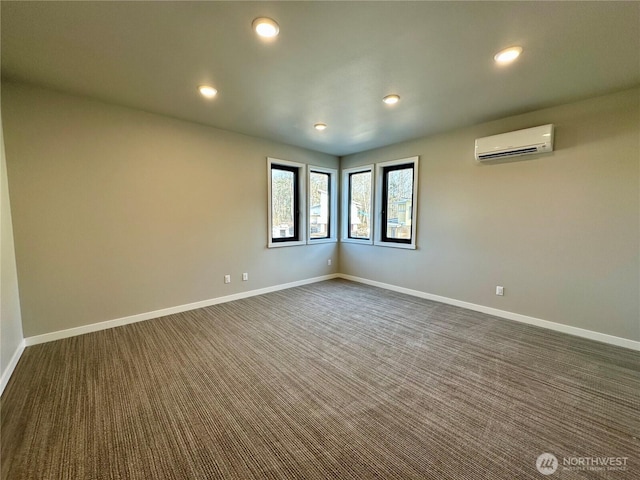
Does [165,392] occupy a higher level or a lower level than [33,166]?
lower

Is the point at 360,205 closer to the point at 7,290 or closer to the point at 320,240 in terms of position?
the point at 320,240

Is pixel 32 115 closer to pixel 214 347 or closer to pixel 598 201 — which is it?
pixel 214 347

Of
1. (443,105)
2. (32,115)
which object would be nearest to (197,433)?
(32,115)

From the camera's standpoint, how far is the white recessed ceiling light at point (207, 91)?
8.34 feet

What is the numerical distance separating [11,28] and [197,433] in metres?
2.89

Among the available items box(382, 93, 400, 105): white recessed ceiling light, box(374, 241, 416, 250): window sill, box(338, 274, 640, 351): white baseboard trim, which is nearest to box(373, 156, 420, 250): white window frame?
box(374, 241, 416, 250): window sill

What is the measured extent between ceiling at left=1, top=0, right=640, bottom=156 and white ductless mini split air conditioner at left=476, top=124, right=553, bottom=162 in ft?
0.95

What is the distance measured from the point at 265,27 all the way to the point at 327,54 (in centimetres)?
52

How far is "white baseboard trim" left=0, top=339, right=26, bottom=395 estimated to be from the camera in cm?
197

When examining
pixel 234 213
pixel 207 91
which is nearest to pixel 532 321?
pixel 234 213

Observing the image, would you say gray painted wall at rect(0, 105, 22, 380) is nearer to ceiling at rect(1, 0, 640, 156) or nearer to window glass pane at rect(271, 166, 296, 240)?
ceiling at rect(1, 0, 640, 156)

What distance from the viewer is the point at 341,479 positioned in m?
1.29

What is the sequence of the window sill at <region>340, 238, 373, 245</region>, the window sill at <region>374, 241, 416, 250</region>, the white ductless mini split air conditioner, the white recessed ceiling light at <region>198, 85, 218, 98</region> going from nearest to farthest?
the white recessed ceiling light at <region>198, 85, 218, 98</region> → the white ductless mini split air conditioner → the window sill at <region>374, 241, 416, 250</region> → the window sill at <region>340, 238, 373, 245</region>

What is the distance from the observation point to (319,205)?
17.2ft
